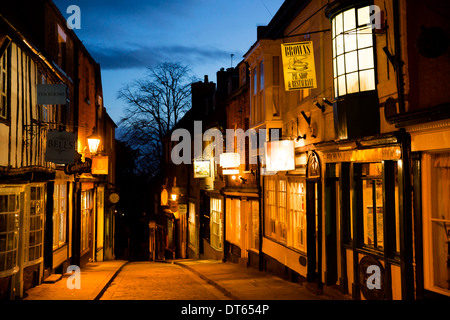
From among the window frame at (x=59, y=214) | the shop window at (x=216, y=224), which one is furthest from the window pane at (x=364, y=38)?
the shop window at (x=216, y=224)

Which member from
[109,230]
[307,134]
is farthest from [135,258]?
[307,134]

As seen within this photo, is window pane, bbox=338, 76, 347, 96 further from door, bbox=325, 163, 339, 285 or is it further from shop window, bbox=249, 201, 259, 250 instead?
shop window, bbox=249, 201, 259, 250

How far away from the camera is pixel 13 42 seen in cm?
1069

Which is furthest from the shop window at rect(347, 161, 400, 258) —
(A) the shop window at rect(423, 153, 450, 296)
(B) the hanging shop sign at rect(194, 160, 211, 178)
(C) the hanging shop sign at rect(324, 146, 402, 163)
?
(B) the hanging shop sign at rect(194, 160, 211, 178)

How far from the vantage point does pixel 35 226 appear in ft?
41.8

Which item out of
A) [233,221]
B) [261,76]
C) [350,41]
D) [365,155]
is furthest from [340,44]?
[233,221]

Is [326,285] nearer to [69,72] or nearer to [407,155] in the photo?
[407,155]

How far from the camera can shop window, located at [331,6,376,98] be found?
9789mm

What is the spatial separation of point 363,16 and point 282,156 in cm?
537

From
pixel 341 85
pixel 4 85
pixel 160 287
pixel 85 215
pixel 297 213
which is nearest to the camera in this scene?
pixel 4 85

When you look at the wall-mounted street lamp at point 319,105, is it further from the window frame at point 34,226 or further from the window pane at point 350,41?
the window frame at point 34,226

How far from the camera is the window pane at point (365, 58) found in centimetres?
976

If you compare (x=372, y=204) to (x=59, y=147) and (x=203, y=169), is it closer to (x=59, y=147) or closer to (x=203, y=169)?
(x=59, y=147)

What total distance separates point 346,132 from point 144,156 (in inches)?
1329
